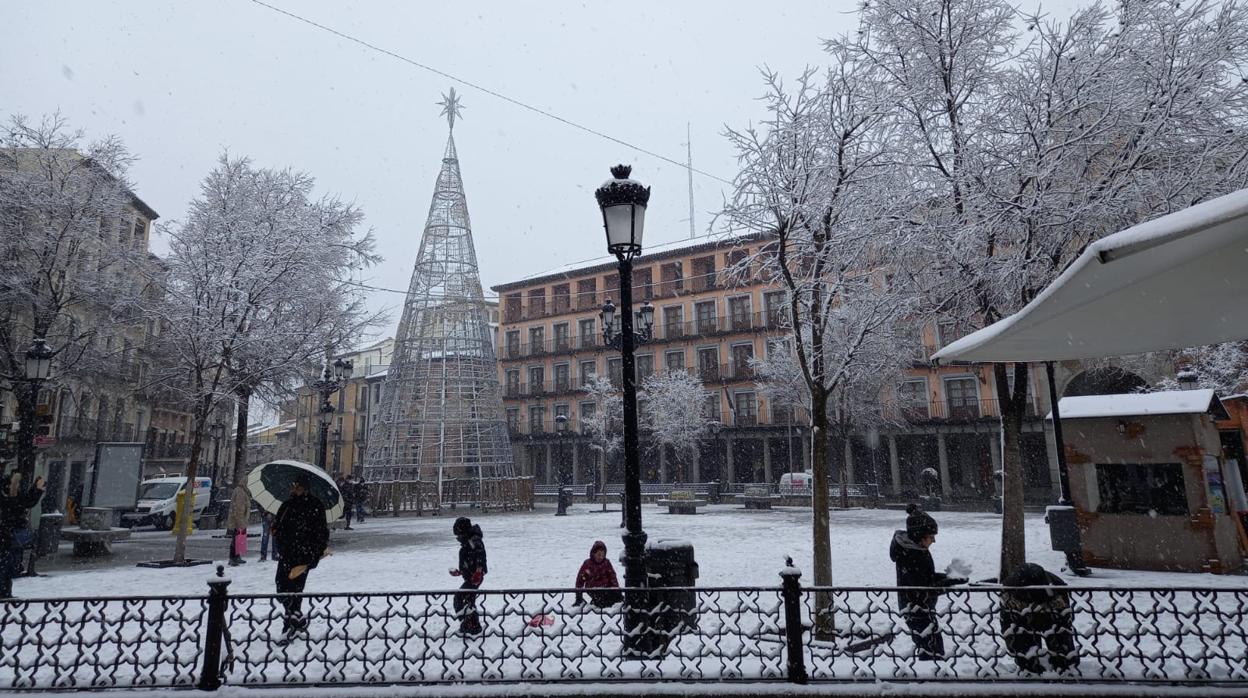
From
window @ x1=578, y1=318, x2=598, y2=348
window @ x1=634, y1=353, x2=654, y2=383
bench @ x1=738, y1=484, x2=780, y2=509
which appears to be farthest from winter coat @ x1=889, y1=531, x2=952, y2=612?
window @ x1=578, y1=318, x2=598, y2=348

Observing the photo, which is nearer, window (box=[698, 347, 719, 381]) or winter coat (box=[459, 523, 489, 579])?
winter coat (box=[459, 523, 489, 579])

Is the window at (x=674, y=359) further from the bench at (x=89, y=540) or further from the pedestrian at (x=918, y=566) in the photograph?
the pedestrian at (x=918, y=566)

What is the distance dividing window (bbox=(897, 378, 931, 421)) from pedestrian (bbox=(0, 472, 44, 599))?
3194 cm

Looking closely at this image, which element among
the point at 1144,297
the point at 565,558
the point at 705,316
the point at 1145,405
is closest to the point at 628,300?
the point at 1144,297

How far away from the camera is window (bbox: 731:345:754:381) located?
40278 mm

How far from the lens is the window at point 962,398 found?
34.2 m

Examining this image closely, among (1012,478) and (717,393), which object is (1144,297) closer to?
(1012,478)

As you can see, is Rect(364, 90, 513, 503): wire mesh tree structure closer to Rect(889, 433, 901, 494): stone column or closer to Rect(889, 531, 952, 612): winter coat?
Rect(889, 433, 901, 494): stone column

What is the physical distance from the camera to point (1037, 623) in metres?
4.46

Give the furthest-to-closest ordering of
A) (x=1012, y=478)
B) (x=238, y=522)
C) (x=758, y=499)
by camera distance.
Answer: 1. (x=758, y=499)
2. (x=238, y=522)
3. (x=1012, y=478)

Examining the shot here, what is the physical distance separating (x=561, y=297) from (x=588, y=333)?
150 inches

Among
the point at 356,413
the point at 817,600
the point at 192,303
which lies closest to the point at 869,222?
the point at 817,600

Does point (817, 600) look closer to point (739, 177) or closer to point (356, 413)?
point (739, 177)

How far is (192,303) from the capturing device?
565 inches
